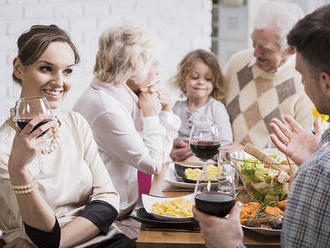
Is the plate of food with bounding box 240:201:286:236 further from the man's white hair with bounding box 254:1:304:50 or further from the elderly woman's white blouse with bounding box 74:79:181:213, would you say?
the man's white hair with bounding box 254:1:304:50

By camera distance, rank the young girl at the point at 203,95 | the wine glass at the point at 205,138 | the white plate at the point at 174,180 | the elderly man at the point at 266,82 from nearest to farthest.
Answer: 1. the wine glass at the point at 205,138
2. the white plate at the point at 174,180
3. the elderly man at the point at 266,82
4. the young girl at the point at 203,95

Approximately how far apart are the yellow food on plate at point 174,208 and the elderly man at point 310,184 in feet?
0.86

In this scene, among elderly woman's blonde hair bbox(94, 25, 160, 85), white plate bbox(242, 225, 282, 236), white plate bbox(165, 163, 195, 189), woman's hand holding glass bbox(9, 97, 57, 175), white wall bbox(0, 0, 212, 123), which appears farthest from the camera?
white wall bbox(0, 0, 212, 123)

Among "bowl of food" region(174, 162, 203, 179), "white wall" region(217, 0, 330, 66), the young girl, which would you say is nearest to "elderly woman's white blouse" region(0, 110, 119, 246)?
"bowl of food" region(174, 162, 203, 179)

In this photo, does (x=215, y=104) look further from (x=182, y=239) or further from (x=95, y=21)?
(x=182, y=239)

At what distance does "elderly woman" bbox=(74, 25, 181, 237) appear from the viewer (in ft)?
6.43

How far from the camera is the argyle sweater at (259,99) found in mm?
2807

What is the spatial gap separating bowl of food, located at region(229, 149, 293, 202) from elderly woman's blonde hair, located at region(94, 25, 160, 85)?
956 millimetres

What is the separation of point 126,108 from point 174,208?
2.90 ft

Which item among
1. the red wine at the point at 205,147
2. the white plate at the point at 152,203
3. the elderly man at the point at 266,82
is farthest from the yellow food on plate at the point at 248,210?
the elderly man at the point at 266,82

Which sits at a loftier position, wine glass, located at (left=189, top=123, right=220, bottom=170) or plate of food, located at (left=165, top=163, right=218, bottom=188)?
wine glass, located at (left=189, top=123, right=220, bottom=170)

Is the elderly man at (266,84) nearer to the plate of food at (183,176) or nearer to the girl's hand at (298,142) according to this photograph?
the plate of food at (183,176)

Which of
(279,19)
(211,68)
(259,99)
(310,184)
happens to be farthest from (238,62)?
(310,184)

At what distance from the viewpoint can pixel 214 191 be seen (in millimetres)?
1020
